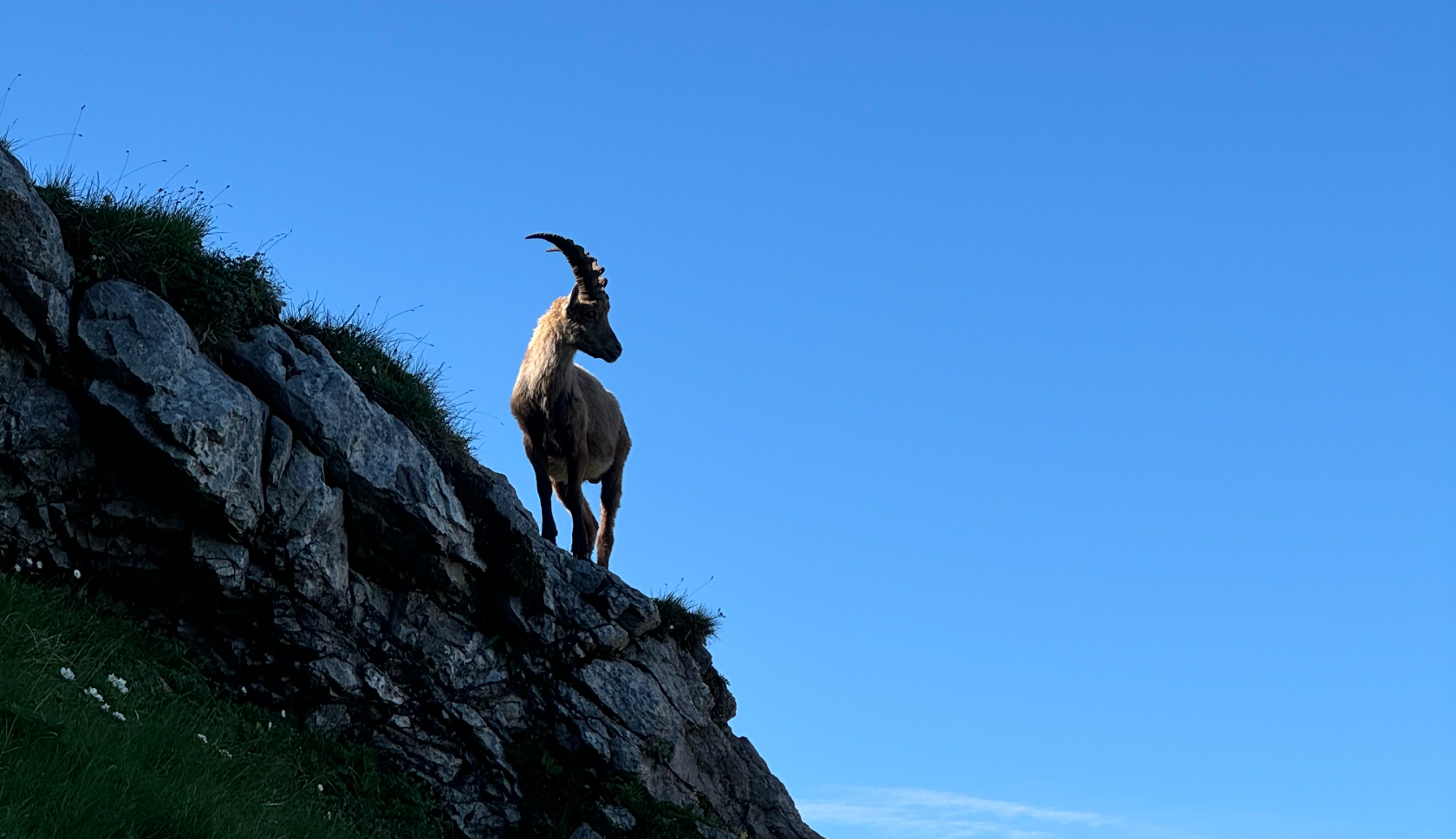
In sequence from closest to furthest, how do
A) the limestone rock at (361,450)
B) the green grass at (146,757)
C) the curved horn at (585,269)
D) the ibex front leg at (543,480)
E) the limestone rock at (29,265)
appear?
1. the green grass at (146,757)
2. the limestone rock at (29,265)
3. the limestone rock at (361,450)
4. the ibex front leg at (543,480)
5. the curved horn at (585,269)

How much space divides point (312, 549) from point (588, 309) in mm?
5507

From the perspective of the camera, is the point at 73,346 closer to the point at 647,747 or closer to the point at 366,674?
the point at 366,674

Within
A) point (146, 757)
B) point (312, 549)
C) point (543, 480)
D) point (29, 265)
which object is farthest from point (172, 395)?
point (543, 480)

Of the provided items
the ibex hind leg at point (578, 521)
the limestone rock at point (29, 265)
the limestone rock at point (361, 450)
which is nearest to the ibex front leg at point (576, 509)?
the ibex hind leg at point (578, 521)

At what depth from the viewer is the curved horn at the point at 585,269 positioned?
14211mm

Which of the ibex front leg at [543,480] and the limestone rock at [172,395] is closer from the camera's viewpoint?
the limestone rock at [172,395]

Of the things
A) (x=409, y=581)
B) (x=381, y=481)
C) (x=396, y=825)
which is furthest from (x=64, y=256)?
(x=396, y=825)

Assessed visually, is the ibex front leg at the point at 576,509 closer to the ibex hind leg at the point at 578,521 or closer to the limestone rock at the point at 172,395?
the ibex hind leg at the point at 578,521

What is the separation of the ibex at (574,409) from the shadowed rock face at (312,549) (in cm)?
202

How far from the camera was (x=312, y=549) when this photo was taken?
9.61m

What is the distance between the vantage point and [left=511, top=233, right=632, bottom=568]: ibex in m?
13.8

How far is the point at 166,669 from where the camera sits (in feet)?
28.9

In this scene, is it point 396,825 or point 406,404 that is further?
point 406,404

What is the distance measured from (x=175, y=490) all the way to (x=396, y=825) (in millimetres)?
2936
